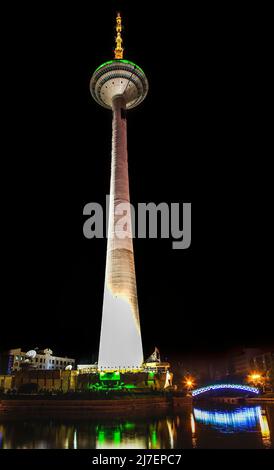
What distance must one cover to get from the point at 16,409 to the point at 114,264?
826 inches

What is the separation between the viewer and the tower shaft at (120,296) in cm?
4609

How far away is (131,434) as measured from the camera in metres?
23.7

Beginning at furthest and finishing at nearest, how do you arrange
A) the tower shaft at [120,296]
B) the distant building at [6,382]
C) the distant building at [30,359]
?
the distant building at [30,359] → the distant building at [6,382] → the tower shaft at [120,296]

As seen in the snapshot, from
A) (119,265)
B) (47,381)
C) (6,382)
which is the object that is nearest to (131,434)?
(47,381)

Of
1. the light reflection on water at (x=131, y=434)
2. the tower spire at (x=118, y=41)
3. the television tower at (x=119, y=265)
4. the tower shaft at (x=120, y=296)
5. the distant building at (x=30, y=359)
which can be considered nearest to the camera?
the light reflection on water at (x=131, y=434)

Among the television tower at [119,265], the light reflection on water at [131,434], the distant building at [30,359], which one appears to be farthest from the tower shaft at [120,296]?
the distant building at [30,359]

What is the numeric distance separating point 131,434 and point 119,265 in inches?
1084

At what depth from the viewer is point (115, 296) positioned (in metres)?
48.5

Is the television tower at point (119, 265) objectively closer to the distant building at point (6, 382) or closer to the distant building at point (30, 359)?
the distant building at point (6, 382)

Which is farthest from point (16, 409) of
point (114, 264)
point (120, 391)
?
point (114, 264)

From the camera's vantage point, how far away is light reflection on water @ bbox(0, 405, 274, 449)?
2119cm

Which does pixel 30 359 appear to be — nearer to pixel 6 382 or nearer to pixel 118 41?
pixel 6 382

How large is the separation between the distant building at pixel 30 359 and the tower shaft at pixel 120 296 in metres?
22.9
